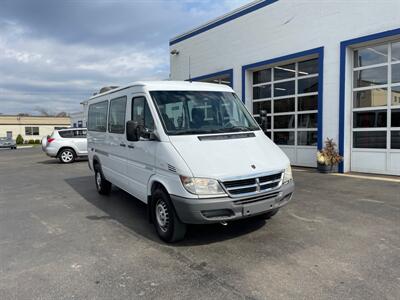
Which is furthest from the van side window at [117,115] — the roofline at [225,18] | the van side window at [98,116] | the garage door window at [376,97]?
the roofline at [225,18]

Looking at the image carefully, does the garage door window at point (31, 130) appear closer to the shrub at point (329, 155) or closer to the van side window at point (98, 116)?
the van side window at point (98, 116)

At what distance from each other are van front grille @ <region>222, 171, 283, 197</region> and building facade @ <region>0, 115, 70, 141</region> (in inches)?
2476

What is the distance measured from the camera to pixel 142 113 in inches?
201

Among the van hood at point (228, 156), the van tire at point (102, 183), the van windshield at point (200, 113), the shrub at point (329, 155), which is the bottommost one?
the van tire at point (102, 183)

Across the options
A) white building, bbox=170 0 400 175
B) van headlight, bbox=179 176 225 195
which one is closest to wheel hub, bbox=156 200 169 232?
van headlight, bbox=179 176 225 195

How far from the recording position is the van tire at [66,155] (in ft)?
50.6

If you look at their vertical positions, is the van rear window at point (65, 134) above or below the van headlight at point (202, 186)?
above

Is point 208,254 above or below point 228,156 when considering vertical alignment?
below

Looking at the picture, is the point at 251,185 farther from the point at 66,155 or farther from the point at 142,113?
the point at 66,155

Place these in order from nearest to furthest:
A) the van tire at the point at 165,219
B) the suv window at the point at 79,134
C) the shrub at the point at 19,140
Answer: the van tire at the point at 165,219
the suv window at the point at 79,134
the shrub at the point at 19,140

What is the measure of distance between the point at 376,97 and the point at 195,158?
7403mm

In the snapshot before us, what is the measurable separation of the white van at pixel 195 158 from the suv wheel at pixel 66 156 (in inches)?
415

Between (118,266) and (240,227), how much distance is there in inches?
77.8

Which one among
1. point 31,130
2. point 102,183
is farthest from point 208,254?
point 31,130
